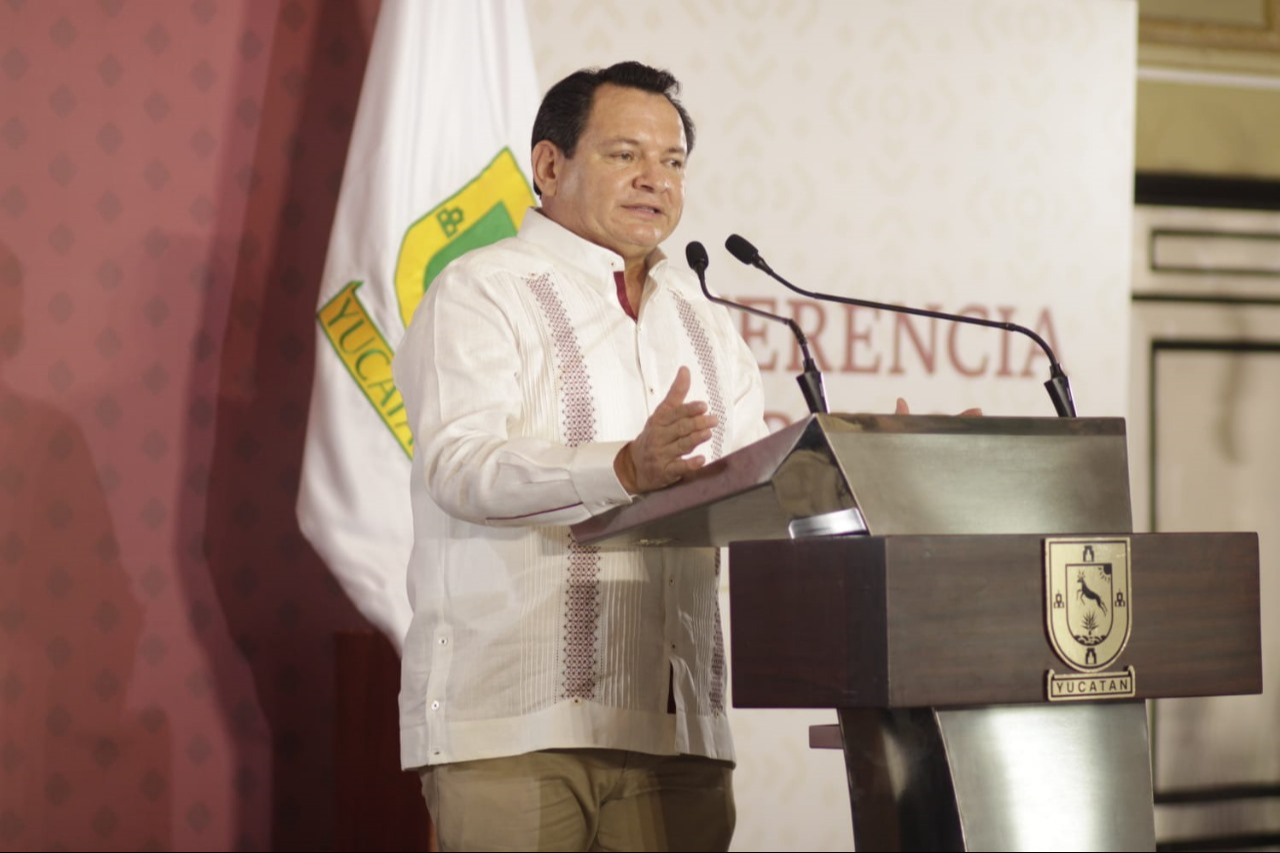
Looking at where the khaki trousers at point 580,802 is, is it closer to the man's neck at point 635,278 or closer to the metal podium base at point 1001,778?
the metal podium base at point 1001,778

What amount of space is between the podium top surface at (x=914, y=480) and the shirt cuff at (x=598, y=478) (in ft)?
0.09

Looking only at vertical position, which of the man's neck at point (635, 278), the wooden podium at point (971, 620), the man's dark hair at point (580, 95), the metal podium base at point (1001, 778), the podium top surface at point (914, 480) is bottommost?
the metal podium base at point (1001, 778)

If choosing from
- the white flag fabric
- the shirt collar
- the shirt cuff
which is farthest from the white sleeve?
the white flag fabric

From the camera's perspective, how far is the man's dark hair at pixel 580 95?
227cm

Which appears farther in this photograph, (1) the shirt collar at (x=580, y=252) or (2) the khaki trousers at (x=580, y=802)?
(1) the shirt collar at (x=580, y=252)

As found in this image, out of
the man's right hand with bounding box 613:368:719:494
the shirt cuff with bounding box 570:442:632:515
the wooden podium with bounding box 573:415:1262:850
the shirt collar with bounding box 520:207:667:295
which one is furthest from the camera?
the shirt collar with bounding box 520:207:667:295

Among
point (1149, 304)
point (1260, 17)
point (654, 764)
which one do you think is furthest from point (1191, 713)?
point (654, 764)

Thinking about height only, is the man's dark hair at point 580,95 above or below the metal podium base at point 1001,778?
above

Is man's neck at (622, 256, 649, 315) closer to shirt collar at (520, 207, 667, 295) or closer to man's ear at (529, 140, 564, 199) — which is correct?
shirt collar at (520, 207, 667, 295)

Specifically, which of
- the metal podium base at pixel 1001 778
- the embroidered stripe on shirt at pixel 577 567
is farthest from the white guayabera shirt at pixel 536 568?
the metal podium base at pixel 1001 778

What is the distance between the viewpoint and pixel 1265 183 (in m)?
5.11

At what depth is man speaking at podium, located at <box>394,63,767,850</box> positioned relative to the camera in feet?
6.48

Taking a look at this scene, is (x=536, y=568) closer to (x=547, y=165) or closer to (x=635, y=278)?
(x=635, y=278)

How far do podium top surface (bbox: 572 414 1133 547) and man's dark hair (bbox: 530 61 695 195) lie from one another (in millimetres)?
736
